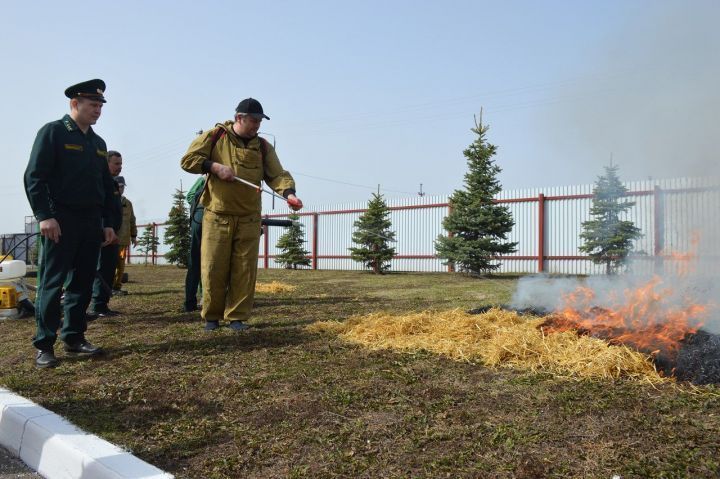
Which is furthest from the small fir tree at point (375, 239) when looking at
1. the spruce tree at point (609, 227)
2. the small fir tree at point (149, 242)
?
the small fir tree at point (149, 242)

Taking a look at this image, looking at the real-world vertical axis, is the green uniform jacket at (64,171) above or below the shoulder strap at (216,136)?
below

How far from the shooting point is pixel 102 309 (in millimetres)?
6914

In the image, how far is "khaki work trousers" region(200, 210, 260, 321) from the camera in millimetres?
5258

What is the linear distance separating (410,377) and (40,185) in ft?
10.1

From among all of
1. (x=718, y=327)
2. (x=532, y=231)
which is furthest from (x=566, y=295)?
(x=532, y=231)

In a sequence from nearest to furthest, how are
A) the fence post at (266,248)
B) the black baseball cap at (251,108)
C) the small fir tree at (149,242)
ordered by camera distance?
1. the black baseball cap at (251,108)
2. the fence post at (266,248)
3. the small fir tree at (149,242)

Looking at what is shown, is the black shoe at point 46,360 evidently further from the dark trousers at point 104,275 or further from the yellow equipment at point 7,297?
the yellow equipment at point 7,297

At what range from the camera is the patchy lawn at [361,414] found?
2.18m

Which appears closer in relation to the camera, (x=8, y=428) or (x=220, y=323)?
(x=8, y=428)

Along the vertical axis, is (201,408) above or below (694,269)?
below

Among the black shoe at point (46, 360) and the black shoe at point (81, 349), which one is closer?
the black shoe at point (46, 360)

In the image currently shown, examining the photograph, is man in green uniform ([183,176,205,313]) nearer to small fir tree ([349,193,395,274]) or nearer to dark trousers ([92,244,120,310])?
dark trousers ([92,244,120,310])

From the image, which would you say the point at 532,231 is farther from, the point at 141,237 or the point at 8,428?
the point at 141,237

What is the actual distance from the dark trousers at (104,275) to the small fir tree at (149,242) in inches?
1013
